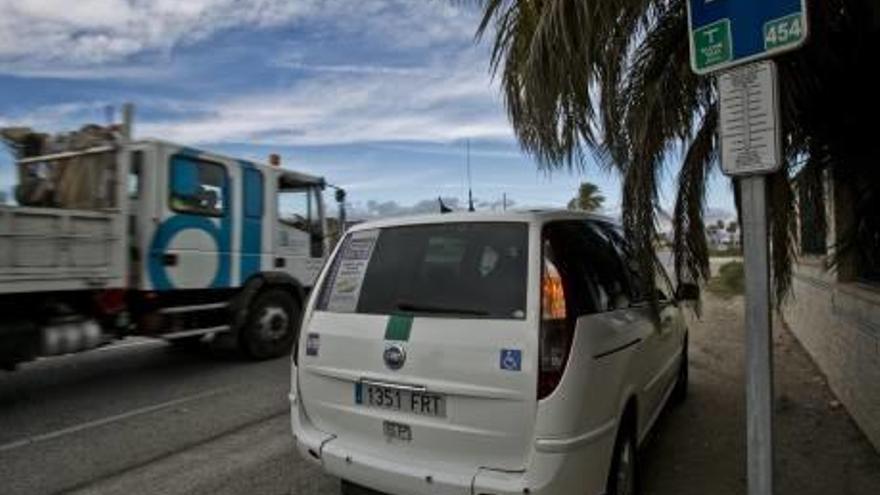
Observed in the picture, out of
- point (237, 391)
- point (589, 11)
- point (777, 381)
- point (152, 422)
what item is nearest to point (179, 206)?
point (237, 391)

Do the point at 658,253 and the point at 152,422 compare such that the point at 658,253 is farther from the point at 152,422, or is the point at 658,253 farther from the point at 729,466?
the point at 152,422

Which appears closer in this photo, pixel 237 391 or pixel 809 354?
pixel 237 391

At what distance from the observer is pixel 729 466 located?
5840 millimetres

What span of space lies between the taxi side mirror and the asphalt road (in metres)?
2.70

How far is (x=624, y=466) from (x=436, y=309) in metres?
1.35

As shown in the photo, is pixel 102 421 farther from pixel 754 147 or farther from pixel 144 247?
pixel 754 147

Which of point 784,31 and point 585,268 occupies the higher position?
point 784,31

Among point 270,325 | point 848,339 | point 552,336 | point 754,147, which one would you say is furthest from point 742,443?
point 270,325

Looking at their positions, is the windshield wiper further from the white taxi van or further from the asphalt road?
the asphalt road

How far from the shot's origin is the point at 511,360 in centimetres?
391

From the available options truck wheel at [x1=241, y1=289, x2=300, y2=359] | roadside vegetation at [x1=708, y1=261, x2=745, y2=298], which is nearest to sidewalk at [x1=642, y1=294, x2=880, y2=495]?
truck wheel at [x1=241, y1=289, x2=300, y2=359]

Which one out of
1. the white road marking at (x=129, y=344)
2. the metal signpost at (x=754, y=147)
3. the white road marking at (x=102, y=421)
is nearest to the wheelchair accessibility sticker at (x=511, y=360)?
the metal signpost at (x=754, y=147)

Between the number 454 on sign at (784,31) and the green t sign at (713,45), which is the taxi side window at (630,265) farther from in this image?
the number 454 on sign at (784,31)

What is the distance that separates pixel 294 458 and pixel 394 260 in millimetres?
2197
